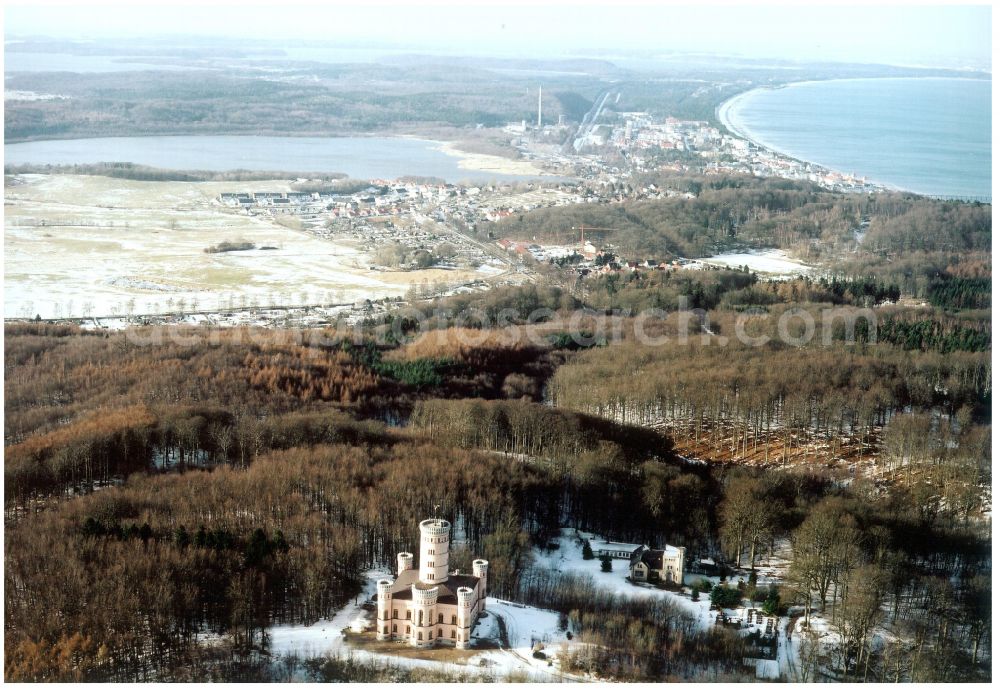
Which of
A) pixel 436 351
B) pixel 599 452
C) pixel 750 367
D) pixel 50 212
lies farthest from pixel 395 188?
pixel 599 452

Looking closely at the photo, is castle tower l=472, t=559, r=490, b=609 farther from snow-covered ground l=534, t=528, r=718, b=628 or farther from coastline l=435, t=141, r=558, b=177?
coastline l=435, t=141, r=558, b=177

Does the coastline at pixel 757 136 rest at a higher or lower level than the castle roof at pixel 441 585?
higher

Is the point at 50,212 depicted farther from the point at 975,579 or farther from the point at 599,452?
the point at 975,579

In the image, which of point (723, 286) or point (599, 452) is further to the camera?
point (723, 286)

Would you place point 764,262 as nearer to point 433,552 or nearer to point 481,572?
point 481,572

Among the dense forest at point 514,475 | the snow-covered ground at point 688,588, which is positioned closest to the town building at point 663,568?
the snow-covered ground at point 688,588

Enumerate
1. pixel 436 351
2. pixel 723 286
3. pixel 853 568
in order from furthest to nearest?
pixel 723 286
pixel 436 351
pixel 853 568

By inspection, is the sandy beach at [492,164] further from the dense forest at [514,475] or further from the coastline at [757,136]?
the dense forest at [514,475]
